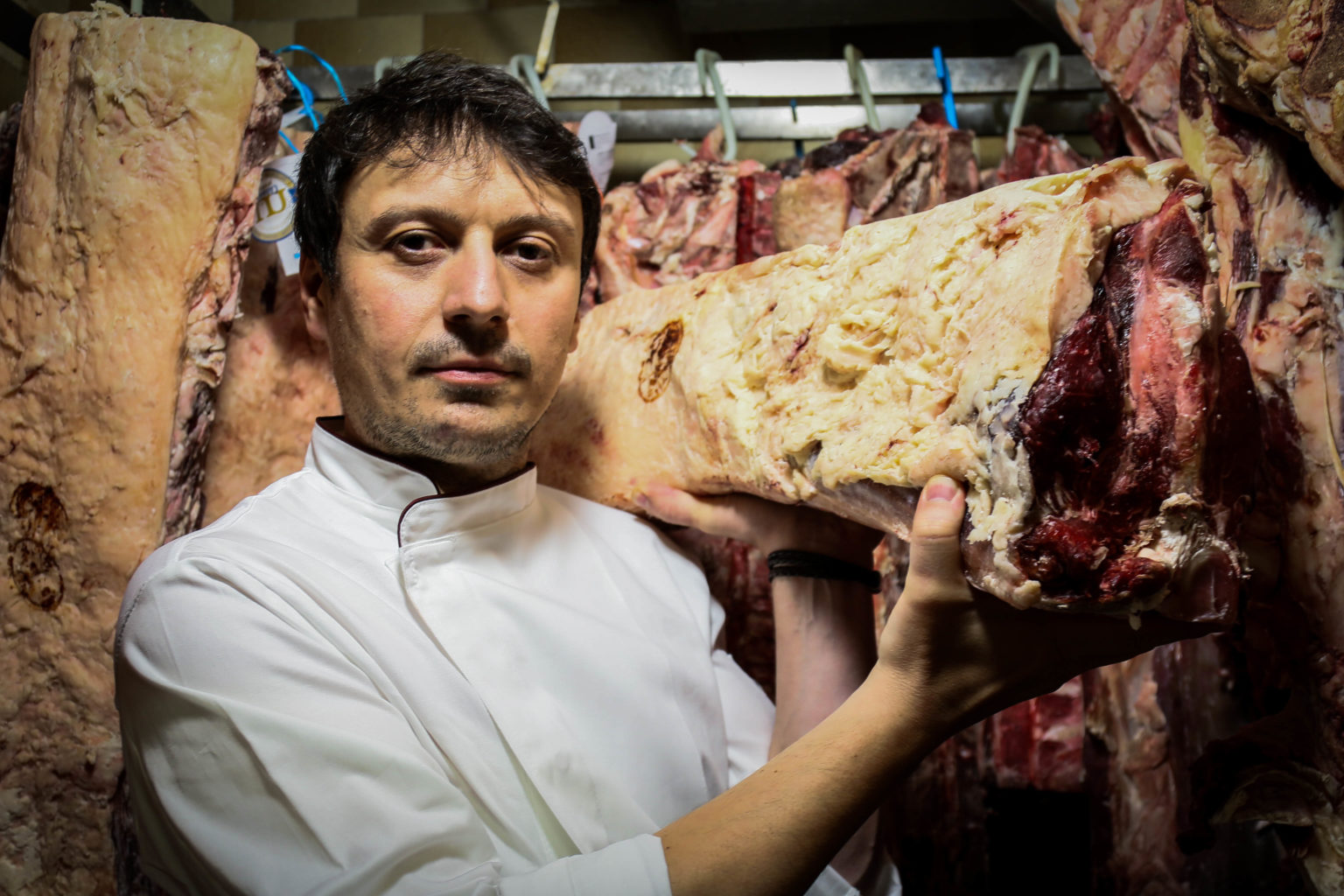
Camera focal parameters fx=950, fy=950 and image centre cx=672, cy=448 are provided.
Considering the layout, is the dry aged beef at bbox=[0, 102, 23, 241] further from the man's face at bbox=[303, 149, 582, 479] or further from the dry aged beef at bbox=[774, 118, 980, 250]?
the dry aged beef at bbox=[774, 118, 980, 250]

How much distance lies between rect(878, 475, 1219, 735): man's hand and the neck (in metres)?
0.68

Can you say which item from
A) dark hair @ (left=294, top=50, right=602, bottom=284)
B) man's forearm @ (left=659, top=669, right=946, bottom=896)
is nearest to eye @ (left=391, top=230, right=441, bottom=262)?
dark hair @ (left=294, top=50, right=602, bottom=284)

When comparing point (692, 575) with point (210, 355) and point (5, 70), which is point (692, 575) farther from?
point (5, 70)

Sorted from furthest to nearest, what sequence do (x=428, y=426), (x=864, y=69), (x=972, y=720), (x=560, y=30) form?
(x=560, y=30) → (x=864, y=69) → (x=428, y=426) → (x=972, y=720)

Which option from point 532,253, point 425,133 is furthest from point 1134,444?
point 425,133

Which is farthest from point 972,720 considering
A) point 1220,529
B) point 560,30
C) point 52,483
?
point 560,30

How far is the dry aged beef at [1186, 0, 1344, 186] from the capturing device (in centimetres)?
105

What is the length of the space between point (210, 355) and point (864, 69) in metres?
1.49

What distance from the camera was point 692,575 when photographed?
1.71 metres

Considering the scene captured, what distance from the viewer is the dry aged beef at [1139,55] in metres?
1.45

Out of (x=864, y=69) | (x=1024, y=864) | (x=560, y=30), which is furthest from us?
(x=560, y=30)

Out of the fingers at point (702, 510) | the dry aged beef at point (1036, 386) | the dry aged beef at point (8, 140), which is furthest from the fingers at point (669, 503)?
the dry aged beef at point (8, 140)

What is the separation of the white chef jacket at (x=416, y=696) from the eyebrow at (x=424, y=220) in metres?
0.31

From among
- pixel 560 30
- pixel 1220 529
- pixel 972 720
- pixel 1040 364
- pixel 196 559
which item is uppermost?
pixel 560 30
